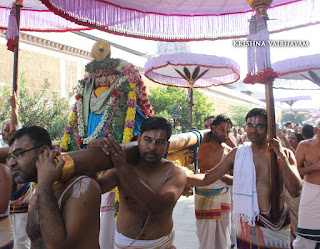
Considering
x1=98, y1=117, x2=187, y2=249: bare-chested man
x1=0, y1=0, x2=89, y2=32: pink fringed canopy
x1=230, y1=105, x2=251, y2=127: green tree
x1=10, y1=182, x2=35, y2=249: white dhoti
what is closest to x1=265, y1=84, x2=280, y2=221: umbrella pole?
x1=98, y1=117, x2=187, y2=249: bare-chested man

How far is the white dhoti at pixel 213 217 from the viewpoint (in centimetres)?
392

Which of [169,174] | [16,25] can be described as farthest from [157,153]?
[16,25]

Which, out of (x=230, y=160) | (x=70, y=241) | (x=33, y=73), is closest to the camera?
(x=70, y=241)

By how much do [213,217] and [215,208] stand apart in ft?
0.42

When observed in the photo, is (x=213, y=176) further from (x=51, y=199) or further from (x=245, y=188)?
(x=51, y=199)

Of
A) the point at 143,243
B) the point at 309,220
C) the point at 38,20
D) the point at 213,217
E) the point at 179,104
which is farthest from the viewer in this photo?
the point at 179,104

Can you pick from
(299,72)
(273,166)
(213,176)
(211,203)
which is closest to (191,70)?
(299,72)

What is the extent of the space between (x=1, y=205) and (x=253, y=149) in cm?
234

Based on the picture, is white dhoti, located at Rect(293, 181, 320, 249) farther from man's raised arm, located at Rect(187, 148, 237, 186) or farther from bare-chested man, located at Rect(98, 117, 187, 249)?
bare-chested man, located at Rect(98, 117, 187, 249)

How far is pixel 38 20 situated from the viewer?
447cm

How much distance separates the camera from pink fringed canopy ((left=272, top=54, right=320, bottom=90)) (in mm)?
7355

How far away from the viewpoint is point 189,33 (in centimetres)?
354

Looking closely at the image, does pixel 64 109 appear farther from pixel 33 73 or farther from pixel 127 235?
pixel 127 235

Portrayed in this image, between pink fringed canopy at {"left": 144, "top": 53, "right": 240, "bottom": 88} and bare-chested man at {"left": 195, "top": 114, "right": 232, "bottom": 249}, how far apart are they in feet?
10.8
